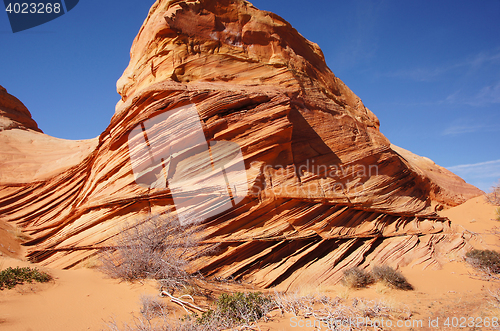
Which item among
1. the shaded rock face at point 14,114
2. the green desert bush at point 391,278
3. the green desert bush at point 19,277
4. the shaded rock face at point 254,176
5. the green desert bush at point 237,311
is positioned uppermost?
the shaded rock face at point 14,114

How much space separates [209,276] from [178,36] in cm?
834

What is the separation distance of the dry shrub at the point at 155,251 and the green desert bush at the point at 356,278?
466 cm

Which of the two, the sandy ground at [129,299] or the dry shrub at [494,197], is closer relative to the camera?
the sandy ground at [129,299]

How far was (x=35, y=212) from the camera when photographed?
1076 cm

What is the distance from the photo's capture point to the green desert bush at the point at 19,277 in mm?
5302

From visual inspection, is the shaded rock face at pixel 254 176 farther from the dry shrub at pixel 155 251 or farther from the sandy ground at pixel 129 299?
the sandy ground at pixel 129 299

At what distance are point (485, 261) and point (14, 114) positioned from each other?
28.9 m

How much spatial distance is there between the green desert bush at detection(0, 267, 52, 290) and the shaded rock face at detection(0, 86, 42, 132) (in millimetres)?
17539

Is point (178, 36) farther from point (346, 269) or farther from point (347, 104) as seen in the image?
point (346, 269)

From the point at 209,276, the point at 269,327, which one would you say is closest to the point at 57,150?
the point at 209,276

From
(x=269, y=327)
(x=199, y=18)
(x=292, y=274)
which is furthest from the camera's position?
(x=199, y=18)

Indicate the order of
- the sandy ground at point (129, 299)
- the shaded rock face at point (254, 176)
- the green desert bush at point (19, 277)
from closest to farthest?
the sandy ground at point (129, 299) → the green desert bush at point (19, 277) → the shaded rock face at point (254, 176)

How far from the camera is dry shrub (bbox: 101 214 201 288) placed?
21.6 ft

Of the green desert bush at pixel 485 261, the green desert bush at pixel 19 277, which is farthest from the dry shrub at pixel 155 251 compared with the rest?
the green desert bush at pixel 485 261
